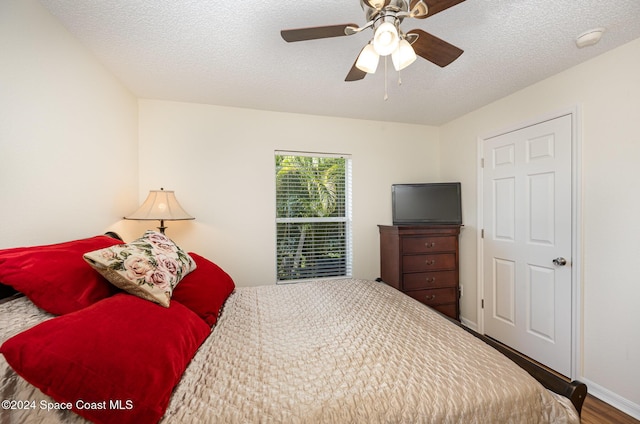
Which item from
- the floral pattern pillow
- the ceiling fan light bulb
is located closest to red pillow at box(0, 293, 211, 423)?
the floral pattern pillow

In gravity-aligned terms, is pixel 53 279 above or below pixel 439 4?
below

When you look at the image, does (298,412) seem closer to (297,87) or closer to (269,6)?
(269,6)

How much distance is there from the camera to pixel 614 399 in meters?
1.75

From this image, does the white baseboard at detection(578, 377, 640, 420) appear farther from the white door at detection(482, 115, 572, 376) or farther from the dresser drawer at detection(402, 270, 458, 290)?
the dresser drawer at detection(402, 270, 458, 290)

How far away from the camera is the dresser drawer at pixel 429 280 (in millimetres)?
2734

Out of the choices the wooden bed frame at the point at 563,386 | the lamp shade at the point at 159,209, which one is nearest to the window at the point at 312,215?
the lamp shade at the point at 159,209

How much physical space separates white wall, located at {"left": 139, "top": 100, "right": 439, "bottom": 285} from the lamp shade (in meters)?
0.32

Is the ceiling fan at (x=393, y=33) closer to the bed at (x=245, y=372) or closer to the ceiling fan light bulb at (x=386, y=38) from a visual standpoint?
the ceiling fan light bulb at (x=386, y=38)

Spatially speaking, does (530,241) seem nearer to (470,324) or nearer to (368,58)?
(470,324)

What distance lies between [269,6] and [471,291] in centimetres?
323

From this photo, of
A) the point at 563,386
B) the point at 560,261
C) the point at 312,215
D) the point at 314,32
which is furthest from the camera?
the point at 312,215

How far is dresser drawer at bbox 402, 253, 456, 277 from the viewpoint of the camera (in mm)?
2740

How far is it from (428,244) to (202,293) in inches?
91.1

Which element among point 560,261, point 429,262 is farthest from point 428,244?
point 560,261
